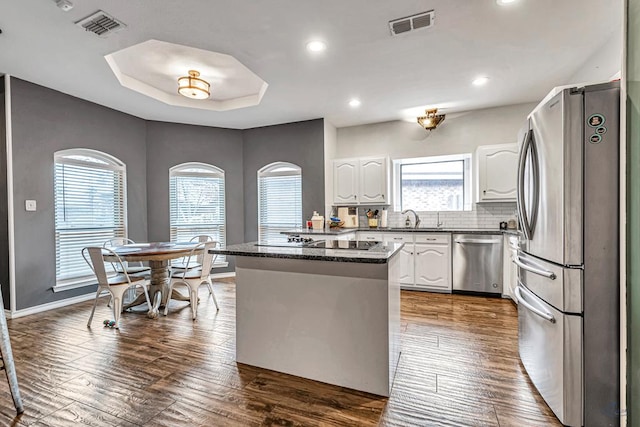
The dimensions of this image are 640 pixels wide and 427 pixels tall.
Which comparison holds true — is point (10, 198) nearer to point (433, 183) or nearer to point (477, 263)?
point (433, 183)

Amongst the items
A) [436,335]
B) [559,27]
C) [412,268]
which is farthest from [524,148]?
[412,268]

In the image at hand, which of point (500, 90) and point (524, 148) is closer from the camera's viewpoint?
point (524, 148)

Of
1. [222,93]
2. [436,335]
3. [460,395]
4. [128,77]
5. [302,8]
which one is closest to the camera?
[460,395]

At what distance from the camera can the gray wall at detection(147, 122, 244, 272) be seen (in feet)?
16.8

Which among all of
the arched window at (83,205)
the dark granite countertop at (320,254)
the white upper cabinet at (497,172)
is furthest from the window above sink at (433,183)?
the arched window at (83,205)

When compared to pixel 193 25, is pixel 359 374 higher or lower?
lower

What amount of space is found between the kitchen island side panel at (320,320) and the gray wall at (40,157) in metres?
3.16

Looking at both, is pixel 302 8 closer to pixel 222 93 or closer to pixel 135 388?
pixel 222 93

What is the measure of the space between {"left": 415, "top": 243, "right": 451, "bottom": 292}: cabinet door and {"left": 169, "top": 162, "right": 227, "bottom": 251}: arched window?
3.32 m

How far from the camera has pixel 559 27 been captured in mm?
2535

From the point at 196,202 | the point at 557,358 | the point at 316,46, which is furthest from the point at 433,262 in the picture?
the point at 196,202

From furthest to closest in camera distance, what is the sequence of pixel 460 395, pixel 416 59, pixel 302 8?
pixel 416 59 < pixel 302 8 < pixel 460 395

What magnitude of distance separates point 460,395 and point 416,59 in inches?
119

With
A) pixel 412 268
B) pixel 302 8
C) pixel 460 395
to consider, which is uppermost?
pixel 302 8
